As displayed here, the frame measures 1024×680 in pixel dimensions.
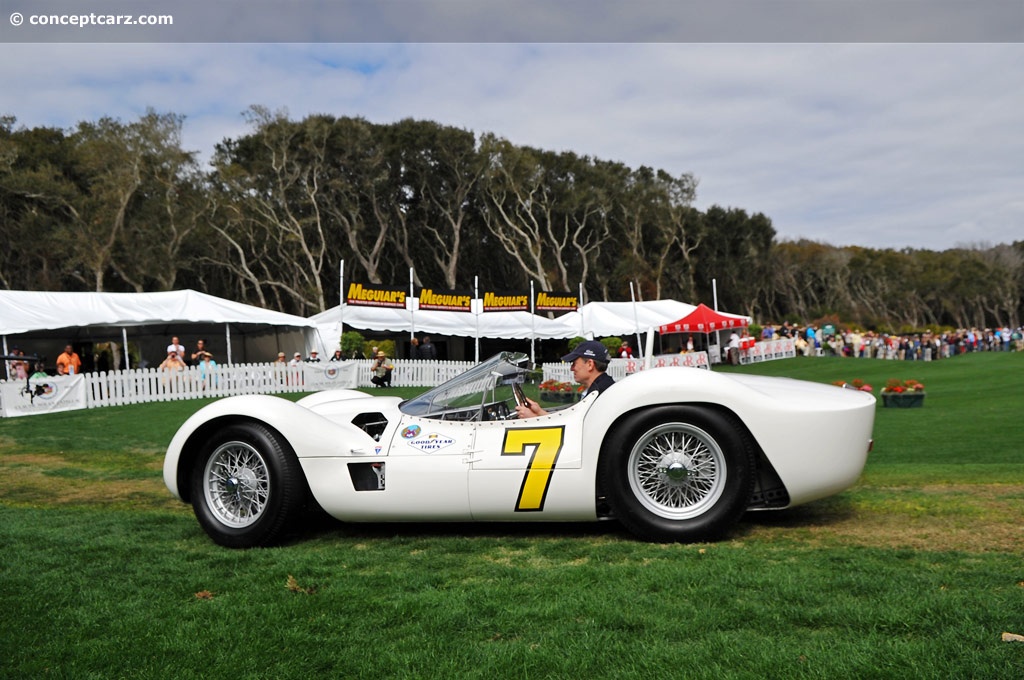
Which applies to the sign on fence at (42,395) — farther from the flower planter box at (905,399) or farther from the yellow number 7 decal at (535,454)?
the flower planter box at (905,399)

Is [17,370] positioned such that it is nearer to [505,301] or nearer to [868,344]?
[505,301]

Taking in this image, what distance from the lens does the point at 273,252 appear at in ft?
189

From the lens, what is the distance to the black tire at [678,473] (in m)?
5.24

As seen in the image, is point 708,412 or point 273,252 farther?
point 273,252

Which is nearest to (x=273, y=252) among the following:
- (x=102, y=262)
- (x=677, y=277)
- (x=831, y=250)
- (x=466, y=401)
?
(x=102, y=262)

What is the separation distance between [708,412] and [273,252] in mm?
55996

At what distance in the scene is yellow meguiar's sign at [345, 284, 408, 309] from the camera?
32.6 metres

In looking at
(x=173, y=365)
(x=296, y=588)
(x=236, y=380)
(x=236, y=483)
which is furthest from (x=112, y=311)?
(x=296, y=588)

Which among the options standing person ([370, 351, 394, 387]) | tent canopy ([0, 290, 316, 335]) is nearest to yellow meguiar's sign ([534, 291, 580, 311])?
tent canopy ([0, 290, 316, 335])

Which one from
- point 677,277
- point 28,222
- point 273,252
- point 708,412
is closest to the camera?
point 708,412

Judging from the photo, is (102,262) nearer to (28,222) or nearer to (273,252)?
(28,222)

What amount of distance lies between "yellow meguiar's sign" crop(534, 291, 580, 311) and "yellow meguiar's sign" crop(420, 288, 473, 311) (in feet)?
16.4

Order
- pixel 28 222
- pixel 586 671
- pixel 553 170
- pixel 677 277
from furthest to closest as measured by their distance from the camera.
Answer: pixel 677 277, pixel 553 170, pixel 28 222, pixel 586 671

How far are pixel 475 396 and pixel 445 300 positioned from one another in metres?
29.3
